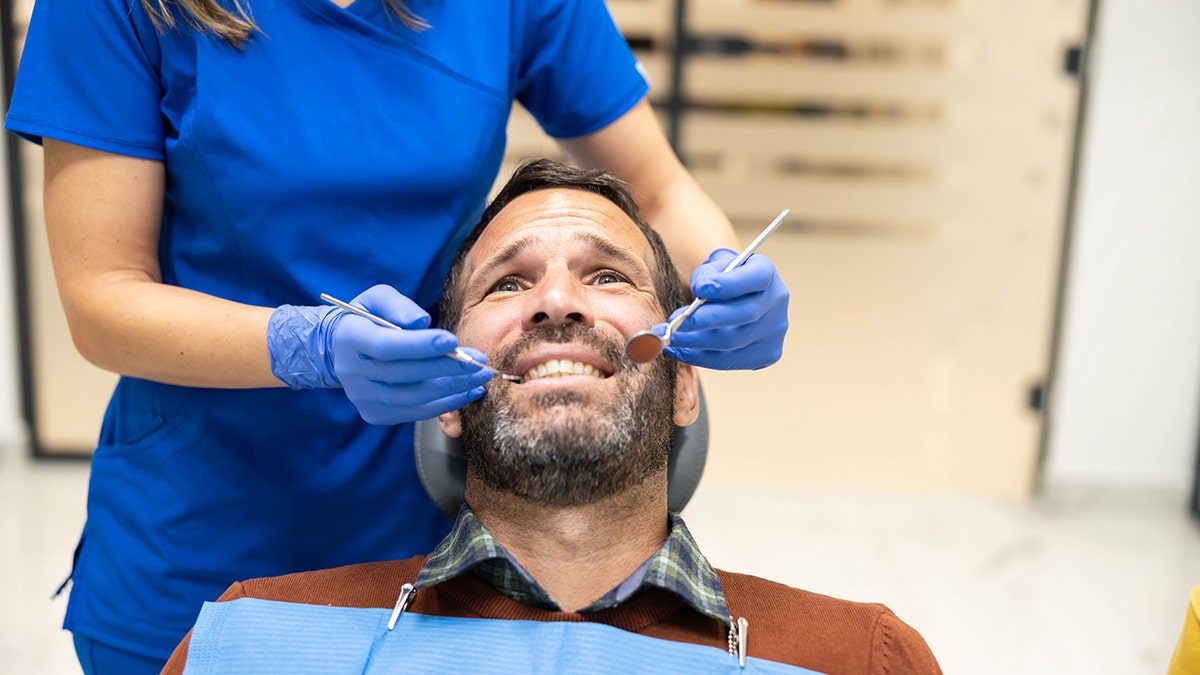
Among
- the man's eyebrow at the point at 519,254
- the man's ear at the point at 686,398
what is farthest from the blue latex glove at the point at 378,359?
the man's ear at the point at 686,398

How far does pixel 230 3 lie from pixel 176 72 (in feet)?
0.32

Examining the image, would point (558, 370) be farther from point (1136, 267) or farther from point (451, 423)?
point (1136, 267)

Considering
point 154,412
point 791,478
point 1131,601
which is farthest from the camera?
point 791,478

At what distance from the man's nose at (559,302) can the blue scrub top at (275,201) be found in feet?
0.55

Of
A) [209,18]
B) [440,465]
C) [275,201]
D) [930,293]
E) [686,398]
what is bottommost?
[440,465]

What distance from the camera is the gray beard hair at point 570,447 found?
116 cm

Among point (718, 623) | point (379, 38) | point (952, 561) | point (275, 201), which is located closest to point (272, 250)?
point (275, 201)

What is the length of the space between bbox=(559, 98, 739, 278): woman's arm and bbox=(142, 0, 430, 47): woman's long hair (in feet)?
1.59

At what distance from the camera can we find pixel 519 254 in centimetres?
132

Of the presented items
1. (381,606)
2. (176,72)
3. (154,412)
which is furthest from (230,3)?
(381,606)

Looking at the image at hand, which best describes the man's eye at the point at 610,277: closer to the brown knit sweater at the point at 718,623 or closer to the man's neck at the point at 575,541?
the man's neck at the point at 575,541

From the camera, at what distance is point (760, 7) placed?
315cm

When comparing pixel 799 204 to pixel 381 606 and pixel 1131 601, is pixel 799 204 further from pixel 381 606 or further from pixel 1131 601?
pixel 381 606

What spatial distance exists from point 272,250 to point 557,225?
344mm
